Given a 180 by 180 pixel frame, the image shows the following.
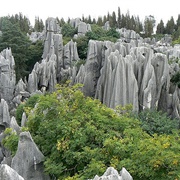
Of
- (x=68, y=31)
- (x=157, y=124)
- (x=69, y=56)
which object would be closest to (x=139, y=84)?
(x=157, y=124)

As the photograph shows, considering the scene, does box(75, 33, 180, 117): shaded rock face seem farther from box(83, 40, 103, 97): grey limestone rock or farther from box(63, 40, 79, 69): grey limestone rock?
box(63, 40, 79, 69): grey limestone rock

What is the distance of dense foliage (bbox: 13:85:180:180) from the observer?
21.1 feet

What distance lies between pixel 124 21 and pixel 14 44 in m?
40.8

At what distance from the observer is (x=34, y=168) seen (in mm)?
7668

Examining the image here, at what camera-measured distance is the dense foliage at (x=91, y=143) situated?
6422mm

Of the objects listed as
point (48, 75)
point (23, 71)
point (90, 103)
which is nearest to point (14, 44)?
point (23, 71)

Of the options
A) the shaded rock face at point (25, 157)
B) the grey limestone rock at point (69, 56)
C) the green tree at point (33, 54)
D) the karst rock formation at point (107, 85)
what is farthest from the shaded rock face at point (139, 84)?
the green tree at point (33, 54)

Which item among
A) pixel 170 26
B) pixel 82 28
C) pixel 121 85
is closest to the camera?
pixel 121 85

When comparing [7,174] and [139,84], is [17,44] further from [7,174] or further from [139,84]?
[7,174]

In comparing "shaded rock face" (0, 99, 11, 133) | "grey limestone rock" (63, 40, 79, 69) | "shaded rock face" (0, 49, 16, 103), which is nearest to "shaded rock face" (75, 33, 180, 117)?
"shaded rock face" (0, 99, 11, 133)

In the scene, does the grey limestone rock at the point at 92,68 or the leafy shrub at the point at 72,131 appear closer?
the leafy shrub at the point at 72,131

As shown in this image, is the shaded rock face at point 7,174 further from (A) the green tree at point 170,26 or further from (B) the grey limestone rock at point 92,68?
(A) the green tree at point 170,26

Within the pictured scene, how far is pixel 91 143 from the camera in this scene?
8.30 meters

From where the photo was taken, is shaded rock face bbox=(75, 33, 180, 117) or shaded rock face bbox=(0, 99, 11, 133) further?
shaded rock face bbox=(75, 33, 180, 117)
